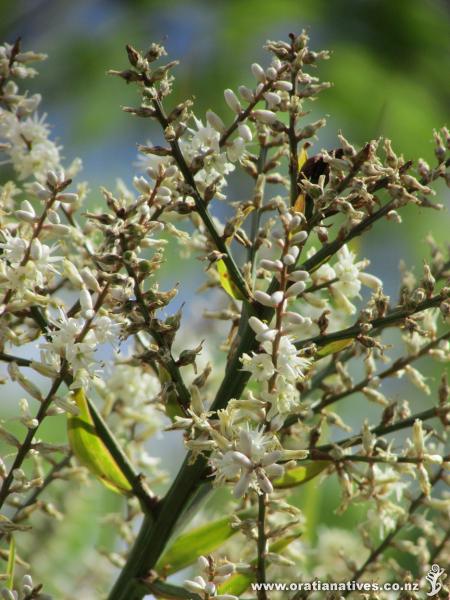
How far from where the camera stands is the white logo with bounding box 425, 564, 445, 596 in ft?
3.11

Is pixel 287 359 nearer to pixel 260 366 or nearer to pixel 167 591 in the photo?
pixel 260 366

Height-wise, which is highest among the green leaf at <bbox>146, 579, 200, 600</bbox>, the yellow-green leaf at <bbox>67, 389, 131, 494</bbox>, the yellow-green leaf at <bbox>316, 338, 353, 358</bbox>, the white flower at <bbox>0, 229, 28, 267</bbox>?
the yellow-green leaf at <bbox>316, 338, 353, 358</bbox>

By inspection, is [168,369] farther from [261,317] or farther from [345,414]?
[345,414]

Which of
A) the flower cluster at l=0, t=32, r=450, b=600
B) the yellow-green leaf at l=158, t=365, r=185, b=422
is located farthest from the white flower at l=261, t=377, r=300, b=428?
the yellow-green leaf at l=158, t=365, r=185, b=422

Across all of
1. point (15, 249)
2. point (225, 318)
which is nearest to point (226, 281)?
point (225, 318)

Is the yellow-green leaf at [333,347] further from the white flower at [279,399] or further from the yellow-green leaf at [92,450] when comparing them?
the yellow-green leaf at [92,450]

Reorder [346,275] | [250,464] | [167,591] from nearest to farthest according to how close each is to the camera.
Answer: [250,464]
[167,591]
[346,275]

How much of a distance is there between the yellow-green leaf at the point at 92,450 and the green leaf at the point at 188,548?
0.09m

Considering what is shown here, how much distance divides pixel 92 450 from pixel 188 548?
16 cm

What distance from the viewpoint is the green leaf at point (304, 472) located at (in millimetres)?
994

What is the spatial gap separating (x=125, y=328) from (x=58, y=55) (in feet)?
5.95

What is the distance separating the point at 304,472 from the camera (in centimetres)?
100

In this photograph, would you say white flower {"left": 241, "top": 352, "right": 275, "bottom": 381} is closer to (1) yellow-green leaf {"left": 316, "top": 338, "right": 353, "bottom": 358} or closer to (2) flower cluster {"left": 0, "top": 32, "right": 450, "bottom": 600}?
(2) flower cluster {"left": 0, "top": 32, "right": 450, "bottom": 600}

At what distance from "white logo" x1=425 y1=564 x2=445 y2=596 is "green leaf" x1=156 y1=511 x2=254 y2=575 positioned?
0.23 metres
